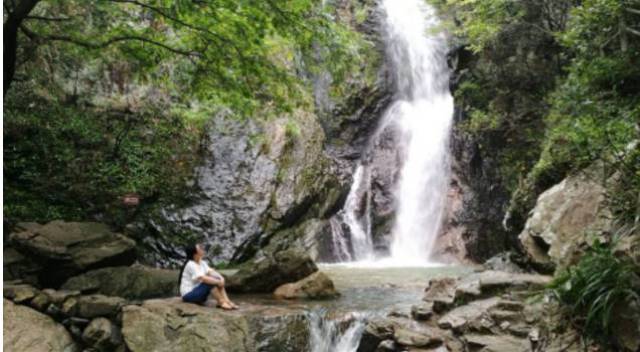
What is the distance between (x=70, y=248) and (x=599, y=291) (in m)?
8.36

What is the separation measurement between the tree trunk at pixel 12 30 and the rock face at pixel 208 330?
3.75 meters

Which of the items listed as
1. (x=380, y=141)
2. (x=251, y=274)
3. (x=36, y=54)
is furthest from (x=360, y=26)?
(x=251, y=274)


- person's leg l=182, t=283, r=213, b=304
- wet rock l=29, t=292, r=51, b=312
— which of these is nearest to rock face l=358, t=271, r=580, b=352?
person's leg l=182, t=283, r=213, b=304

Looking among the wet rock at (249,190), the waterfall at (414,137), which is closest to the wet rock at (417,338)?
the wet rock at (249,190)

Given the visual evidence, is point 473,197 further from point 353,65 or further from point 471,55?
point 353,65

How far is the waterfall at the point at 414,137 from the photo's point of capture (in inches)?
696

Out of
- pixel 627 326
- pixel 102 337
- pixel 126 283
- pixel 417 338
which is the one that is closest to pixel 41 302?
pixel 102 337

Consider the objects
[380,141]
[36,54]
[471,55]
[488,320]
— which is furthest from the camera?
[380,141]

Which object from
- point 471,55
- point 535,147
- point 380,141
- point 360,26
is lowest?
point 535,147

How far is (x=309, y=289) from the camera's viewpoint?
8.73 m

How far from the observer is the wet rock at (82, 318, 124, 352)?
664 centimetres

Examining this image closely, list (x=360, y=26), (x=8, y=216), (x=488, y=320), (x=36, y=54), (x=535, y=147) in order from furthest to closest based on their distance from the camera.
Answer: (x=360, y=26)
(x=535, y=147)
(x=36, y=54)
(x=8, y=216)
(x=488, y=320)

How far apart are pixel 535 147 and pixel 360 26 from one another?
1217 centimetres

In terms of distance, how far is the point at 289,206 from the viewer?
14508 millimetres
